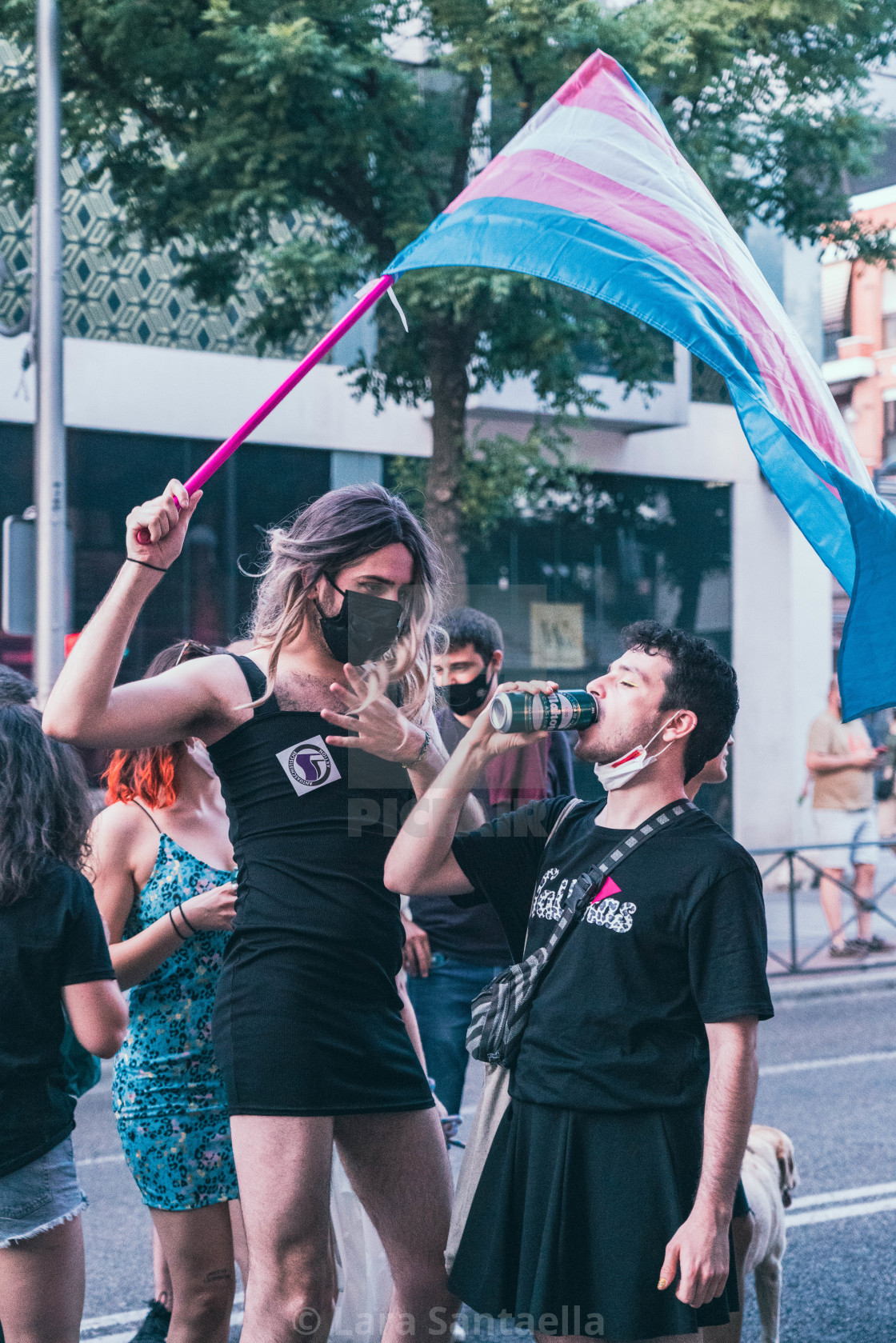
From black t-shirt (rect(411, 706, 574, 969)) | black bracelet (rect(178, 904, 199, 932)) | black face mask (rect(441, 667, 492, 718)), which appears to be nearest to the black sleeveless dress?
black bracelet (rect(178, 904, 199, 932))

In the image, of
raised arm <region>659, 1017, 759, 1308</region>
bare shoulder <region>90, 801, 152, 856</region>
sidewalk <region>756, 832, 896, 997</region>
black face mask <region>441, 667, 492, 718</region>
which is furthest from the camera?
sidewalk <region>756, 832, 896, 997</region>

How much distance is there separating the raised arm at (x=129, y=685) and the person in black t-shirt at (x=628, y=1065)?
0.53m

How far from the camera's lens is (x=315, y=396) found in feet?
43.3

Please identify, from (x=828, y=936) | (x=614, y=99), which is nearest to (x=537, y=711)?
(x=614, y=99)

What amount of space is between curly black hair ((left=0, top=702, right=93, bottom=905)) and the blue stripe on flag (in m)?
1.34

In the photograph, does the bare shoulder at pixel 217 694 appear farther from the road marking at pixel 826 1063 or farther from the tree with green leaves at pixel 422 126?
the tree with green leaves at pixel 422 126

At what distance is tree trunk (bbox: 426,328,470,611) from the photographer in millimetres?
10367

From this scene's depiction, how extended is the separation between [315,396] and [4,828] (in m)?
10.8

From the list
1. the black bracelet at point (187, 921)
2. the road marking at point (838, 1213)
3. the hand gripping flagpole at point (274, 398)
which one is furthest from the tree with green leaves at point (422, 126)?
the black bracelet at point (187, 921)

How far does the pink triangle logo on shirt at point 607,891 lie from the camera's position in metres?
2.55

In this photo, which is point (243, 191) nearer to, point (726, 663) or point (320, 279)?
point (320, 279)

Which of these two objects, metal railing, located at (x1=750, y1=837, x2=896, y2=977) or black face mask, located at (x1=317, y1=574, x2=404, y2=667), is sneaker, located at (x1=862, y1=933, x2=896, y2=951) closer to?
metal railing, located at (x1=750, y1=837, x2=896, y2=977)

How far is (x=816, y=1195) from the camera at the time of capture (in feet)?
17.6

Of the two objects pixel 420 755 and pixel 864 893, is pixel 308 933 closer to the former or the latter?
pixel 420 755
